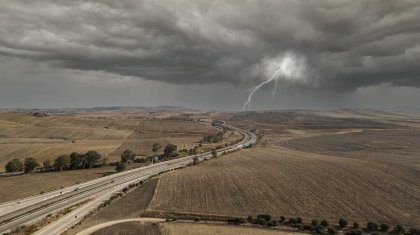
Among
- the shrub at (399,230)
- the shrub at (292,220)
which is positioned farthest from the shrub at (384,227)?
the shrub at (292,220)

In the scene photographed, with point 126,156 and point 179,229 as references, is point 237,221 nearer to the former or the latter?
point 179,229

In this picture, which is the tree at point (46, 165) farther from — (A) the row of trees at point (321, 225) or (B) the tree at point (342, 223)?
(B) the tree at point (342, 223)

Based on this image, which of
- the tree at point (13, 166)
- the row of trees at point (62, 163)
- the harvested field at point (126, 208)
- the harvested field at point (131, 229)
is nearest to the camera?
the harvested field at point (131, 229)

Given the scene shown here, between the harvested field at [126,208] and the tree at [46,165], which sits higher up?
the harvested field at [126,208]

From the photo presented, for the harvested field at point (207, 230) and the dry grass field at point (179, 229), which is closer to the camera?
the harvested field at point (207, 230)

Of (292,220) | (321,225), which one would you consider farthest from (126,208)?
(321,225)

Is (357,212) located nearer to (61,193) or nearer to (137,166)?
(61,193)

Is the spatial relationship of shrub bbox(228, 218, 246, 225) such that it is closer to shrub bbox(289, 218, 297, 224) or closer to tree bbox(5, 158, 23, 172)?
shrub bbox(289, 218, 297, 224)
